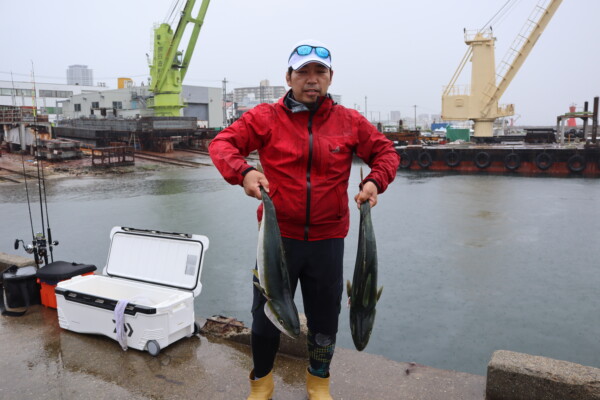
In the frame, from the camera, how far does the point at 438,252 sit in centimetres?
925

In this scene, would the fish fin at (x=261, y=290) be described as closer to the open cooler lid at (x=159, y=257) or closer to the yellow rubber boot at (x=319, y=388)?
the yellow rubber boot at (x=319, y=388)

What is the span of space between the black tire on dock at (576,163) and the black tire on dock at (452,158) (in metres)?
5.65

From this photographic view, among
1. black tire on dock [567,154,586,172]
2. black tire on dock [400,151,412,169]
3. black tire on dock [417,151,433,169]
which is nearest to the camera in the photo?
black tire on dock [567,154,586,172]

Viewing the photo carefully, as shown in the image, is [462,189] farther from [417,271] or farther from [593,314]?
[593,314]

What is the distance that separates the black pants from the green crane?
33279mm

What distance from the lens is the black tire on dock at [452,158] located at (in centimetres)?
2627

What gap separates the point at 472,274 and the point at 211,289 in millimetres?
4447

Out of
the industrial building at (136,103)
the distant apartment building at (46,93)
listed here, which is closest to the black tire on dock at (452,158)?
the industrial building at (136,103)

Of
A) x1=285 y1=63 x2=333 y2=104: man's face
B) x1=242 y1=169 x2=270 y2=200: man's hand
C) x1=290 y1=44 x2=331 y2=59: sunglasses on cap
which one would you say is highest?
x1=290 y1=44 x2=331 y2=59: sunglasses on cap

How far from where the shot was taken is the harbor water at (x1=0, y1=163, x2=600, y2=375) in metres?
5.44

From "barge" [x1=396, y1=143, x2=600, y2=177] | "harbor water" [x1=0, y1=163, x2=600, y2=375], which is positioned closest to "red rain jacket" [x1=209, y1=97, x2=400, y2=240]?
A: "harbor water" [x1=0, y1=163, x2=600, y2=375]

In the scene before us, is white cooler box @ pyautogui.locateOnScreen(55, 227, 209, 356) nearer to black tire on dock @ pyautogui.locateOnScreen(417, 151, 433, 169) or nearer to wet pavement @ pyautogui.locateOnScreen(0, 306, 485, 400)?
wet pavement @ pyautogui.locateOnScreen(0, 306, 485, 400)

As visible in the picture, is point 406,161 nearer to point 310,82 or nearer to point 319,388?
point 319,388

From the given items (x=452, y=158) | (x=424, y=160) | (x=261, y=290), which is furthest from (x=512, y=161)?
(x=261, y=290)
